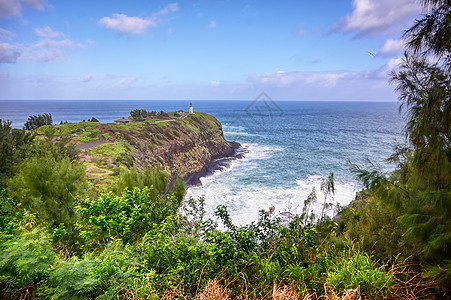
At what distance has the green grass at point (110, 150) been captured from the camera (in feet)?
81.1

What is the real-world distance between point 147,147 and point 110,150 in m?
6.15

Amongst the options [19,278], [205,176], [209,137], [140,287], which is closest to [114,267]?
[140,287]

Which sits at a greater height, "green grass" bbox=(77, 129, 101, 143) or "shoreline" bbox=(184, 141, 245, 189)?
"green grass" bbox=(77, 129, 101, 143)

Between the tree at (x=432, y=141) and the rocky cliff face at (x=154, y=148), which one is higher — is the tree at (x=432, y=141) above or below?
above

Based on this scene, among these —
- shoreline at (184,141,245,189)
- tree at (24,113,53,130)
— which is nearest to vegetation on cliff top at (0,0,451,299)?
shoreline at (184,141,245,189)

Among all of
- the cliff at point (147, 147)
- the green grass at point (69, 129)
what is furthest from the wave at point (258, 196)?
the green grass at point (69, 129)

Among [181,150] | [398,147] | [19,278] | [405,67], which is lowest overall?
[181,150]

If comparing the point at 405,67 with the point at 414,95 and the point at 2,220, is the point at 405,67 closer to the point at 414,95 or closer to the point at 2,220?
the point at 414,95

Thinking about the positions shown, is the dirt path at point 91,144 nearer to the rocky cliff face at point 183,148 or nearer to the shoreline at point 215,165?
the rocky cliff face at point 183,148

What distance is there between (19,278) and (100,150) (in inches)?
933

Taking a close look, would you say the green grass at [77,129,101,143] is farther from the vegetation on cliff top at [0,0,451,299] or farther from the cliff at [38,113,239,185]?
the vegetation on cliff top at [0,0,451,299]

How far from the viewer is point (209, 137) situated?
46.2 meters

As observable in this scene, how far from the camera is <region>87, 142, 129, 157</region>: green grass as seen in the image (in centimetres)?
2471

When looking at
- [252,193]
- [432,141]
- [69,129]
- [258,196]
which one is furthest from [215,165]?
[432,141]
